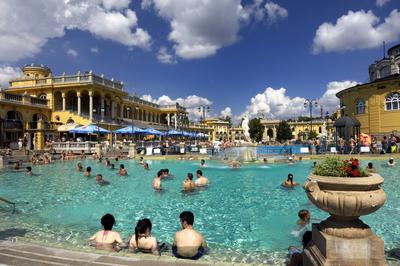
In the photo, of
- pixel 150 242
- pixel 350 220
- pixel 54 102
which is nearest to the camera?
pixel 350 220

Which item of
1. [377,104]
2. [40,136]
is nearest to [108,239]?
[40,136]

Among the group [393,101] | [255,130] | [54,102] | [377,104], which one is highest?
[54,102]

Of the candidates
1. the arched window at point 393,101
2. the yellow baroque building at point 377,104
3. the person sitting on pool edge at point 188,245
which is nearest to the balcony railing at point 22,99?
the person sitting on pool edge at point 188,245

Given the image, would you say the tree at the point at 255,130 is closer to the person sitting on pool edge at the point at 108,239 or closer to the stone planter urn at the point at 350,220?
the person sitting on pool edge at the point at 108,239

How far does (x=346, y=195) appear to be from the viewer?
139 inches

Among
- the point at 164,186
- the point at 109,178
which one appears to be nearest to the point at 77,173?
the point at 109,178

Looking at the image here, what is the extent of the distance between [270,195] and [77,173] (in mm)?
13160

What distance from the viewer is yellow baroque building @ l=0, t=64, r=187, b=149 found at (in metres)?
34.8

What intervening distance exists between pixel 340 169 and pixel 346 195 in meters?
0.39

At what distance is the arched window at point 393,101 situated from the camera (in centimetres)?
3728

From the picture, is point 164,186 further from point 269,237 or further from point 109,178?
point 269,237

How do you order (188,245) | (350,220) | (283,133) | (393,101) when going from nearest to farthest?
(350,220)
(188,245)
(393,101)
(283,133)

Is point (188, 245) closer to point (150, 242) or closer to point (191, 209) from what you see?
point (150, 242)

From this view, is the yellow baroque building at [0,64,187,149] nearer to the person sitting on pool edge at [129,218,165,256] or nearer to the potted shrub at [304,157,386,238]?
the person sitting on pool edge at [129,218,165,256]
